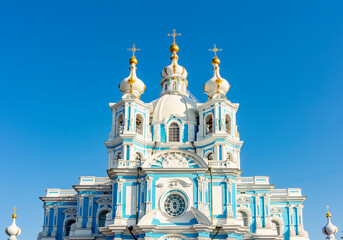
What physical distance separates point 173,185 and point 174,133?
328 inches

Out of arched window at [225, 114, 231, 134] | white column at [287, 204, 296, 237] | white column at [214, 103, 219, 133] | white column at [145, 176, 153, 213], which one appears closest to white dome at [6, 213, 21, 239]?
white column at [145, 176, 153, 213]

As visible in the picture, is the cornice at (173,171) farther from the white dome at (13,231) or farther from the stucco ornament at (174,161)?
the white dome at (13,231)

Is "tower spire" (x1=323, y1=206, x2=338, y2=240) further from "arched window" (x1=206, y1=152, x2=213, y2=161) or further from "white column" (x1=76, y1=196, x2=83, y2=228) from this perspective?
"white column" (x1=76, y1=196, x2=83, y2=228)

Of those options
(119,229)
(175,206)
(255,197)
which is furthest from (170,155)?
(255,197)

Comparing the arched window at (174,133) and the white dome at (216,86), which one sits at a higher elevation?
the white dome at (216,86)

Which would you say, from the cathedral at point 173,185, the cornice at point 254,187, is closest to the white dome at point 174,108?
the cathedral at point 173,185

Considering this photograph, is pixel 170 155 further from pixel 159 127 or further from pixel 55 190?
pixel 55 190

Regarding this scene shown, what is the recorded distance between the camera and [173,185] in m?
35.2

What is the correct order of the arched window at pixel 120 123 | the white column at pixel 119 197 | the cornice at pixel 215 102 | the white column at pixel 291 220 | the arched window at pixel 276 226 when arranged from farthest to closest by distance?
the arched window at pixel 120 123 < the cornice at pixel 215 102 < the arched window at pixel 276 226 < the white column at pixel 291 220 < the white column at pixel 119 197

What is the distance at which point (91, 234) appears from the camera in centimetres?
3912

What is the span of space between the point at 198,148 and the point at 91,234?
10595 mm

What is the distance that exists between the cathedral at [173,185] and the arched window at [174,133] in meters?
0.12

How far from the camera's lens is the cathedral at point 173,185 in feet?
113

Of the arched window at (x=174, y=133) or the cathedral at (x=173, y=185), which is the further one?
the arched window at (x=174, y=133)
